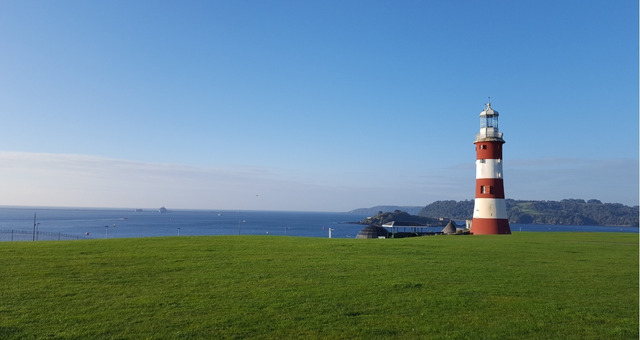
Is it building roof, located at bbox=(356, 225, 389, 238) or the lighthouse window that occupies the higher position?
the lighthouse window

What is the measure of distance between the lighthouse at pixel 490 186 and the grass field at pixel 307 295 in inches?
770

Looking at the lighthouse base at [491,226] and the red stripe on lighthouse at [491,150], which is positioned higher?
the red stripe on lighthouse at [491,150]

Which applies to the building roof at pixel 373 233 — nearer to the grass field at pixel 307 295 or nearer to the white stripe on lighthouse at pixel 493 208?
the white stripe on lighthouse at pixel 493 208


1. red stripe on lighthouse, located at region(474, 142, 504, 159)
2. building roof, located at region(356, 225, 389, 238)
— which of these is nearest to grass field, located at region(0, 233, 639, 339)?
red stripe on lighthouse, located at region(474, 142, 504, 159)

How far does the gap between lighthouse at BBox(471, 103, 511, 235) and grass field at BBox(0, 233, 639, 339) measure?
1956 cm

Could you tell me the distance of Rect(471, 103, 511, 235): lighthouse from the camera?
40031 mm

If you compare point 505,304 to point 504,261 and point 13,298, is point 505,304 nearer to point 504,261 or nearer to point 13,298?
point 504,261

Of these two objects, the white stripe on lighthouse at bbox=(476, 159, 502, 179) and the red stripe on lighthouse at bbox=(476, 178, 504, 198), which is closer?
the red stripe on lighthouse at bbox=(476, 178, 504, 198)

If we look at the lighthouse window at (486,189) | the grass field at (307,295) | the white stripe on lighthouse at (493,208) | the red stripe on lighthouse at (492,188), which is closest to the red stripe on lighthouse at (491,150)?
the red stripe on lighthouse at (492,188)

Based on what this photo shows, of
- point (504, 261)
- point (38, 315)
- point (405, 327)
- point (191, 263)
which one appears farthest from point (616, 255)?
point (38, 315)

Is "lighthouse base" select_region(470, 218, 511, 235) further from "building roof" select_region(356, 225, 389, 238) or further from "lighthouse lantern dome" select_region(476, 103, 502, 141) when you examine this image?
"building roof" select_region(356, 225, 389, 238)

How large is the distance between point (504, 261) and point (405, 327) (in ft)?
39.7

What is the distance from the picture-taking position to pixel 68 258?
60.1ft

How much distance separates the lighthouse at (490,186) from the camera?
40.0 meters
